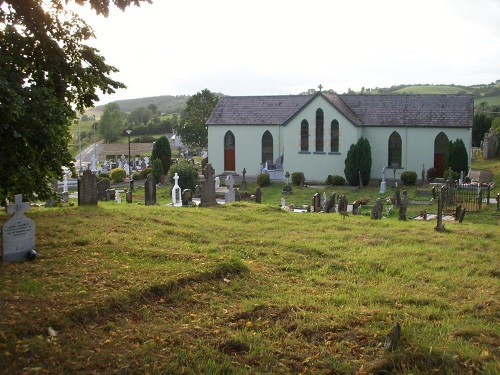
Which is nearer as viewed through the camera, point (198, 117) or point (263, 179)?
point (263, 179)

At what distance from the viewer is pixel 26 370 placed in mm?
6184

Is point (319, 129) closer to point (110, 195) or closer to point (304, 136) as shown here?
point (304, 136)

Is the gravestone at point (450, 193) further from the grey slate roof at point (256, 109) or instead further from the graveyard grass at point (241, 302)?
the grey slate roof at point (256, 109)

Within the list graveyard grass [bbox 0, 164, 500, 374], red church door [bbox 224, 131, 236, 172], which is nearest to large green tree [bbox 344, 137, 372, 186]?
red church door [bbox 224, 131, 236, 172]

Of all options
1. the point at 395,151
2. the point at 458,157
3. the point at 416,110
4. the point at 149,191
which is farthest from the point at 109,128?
the point at 149,191

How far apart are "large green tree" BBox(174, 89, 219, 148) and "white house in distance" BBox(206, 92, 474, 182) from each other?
767 inches

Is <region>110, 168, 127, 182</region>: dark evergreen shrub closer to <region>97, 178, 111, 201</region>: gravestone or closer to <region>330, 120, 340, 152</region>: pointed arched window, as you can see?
<region>97, 178, 111, 201</region>: gravestone

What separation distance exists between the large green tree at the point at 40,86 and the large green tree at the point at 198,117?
5109 centimetres

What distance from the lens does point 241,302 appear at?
885 centimetres

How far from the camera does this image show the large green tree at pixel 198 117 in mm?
63000

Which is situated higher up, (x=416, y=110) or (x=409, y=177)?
(x=416, y=110)

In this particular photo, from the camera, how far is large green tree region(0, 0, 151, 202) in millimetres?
9266

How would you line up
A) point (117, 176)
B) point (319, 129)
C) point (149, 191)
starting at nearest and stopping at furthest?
1. point (149, 191)
2. point (319, 129)
3. point (117, 176)

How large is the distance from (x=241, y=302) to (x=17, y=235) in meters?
4.56
